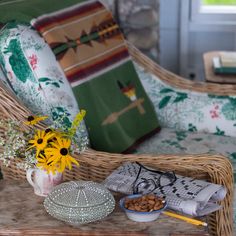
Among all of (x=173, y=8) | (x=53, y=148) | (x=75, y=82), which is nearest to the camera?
(x=53, y=148)

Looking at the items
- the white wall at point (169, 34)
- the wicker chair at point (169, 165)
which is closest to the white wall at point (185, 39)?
the white wall at point (169, 34)

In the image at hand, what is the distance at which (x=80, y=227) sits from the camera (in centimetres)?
140

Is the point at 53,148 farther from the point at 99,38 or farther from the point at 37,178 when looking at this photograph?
the point at 99,38

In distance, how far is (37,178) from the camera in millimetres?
1528

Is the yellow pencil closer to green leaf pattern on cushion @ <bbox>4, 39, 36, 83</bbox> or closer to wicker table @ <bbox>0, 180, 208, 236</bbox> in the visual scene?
wicker table @ <bbox>0, 180, 208, 236</bbox>

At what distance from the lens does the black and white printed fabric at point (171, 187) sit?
1.46 m

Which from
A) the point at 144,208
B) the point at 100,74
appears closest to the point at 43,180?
the point at 144,208

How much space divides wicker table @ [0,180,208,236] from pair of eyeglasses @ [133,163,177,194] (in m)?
0.08

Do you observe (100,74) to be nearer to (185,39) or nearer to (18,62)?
(18,62)

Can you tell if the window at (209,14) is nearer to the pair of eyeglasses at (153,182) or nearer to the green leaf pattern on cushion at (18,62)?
the green leaf pattern on cushion at (18,62)

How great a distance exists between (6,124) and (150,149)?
2.05ft

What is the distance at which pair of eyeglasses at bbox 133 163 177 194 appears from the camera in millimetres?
1524

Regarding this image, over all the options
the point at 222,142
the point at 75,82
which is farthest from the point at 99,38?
the point at 222,142

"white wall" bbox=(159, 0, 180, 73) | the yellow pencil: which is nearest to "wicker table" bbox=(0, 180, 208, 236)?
the yellow pencil
